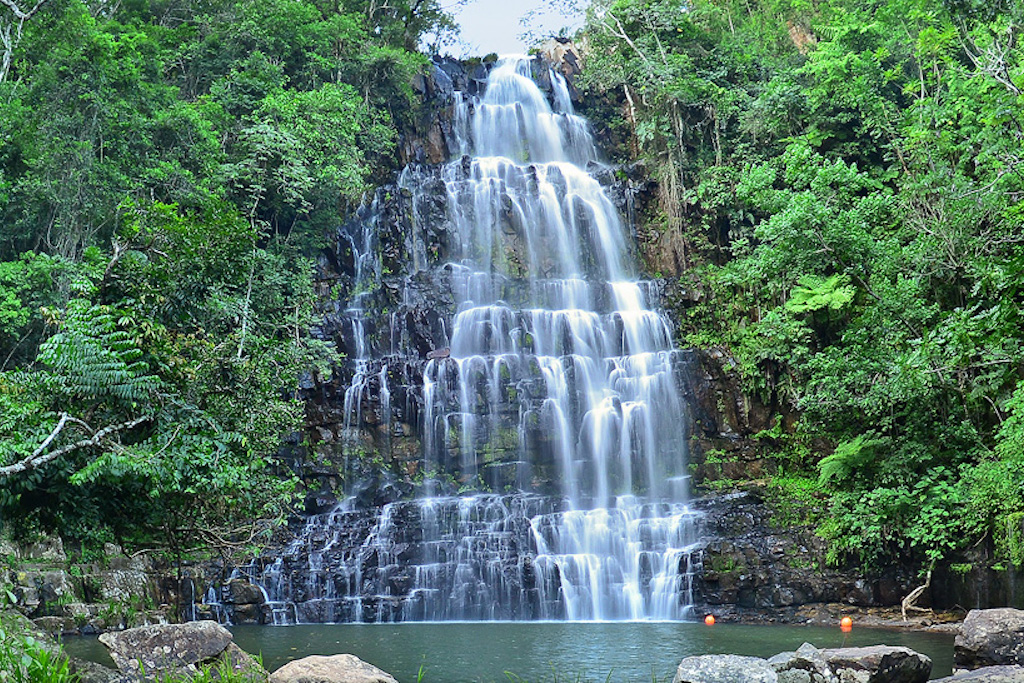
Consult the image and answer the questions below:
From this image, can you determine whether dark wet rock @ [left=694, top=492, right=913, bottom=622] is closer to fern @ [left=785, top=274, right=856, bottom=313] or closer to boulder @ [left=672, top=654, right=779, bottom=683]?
fern @ [left=785, top=274, right=856, bottom=313]

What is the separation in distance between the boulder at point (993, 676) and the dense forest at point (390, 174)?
3.47 m

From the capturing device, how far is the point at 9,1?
7.79 metres

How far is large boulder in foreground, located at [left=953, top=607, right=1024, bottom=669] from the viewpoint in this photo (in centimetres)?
965

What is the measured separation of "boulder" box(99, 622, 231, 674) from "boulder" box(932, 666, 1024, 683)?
21.6 feet

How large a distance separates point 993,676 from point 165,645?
731cm

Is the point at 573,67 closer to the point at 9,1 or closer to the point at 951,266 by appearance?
the point at 951,266

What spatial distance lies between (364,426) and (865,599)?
12296 millimetres

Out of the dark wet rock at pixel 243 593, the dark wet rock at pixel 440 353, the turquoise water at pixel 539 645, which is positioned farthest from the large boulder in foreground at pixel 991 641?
the dark wet rock at pixel 440 353

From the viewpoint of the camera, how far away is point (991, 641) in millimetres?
9789

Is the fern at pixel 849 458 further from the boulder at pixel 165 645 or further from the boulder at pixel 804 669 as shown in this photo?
the boulder at pixel 165 645

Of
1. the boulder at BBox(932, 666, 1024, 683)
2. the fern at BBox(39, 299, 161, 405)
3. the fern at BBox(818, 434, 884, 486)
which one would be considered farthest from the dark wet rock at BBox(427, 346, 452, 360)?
the boulder at BBox(932, 666, 1024, 683)

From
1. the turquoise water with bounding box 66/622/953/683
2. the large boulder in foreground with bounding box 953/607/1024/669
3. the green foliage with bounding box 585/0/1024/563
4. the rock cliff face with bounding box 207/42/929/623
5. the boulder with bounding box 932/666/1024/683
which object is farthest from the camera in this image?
the rock cliff face with bounding box 207/42/929/623

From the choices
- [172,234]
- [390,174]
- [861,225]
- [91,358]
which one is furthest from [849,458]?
[390,174]

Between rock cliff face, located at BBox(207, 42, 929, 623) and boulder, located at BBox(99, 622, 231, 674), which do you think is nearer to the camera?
boulder, located at BBox(99, 622, 231, 674)
